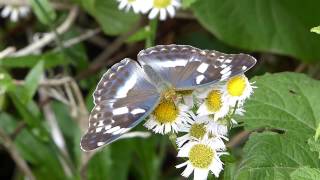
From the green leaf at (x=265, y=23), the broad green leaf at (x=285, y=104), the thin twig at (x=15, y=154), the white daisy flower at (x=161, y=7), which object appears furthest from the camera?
the green leaf at (x=265, y=23)

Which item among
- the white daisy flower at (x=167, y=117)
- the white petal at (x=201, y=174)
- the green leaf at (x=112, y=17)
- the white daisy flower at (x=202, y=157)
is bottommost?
the green leaf at (x=112, y=17)

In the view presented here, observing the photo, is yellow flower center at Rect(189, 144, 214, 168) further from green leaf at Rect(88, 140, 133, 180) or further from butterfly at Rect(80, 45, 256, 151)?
green leaf at Rect(88, 140, 133, 180)

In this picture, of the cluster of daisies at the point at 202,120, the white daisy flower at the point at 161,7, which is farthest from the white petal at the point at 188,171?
the white daisy flower at the point at 161,7

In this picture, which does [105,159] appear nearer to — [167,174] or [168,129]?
[167,174]

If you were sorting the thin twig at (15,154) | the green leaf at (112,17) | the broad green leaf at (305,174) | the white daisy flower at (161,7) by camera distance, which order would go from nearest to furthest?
1. the broad green leaf at (305,174)
2. the white daisy flower at (161,7)
3. the thin twig at (15,154)
4. the green leaf at (112,17)

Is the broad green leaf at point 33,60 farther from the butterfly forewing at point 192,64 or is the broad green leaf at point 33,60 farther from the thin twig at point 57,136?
the butterfly forewing at point 192,64

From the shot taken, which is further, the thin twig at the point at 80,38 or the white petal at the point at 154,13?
the thin twig at the point at 80,38

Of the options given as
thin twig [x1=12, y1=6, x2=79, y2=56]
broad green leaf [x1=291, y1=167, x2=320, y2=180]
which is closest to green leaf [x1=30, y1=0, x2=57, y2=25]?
thin twig [x1=12, y1=6, x2=79, y2=56]

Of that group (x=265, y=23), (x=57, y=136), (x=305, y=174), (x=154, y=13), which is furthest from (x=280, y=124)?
(x=57, y=136)
